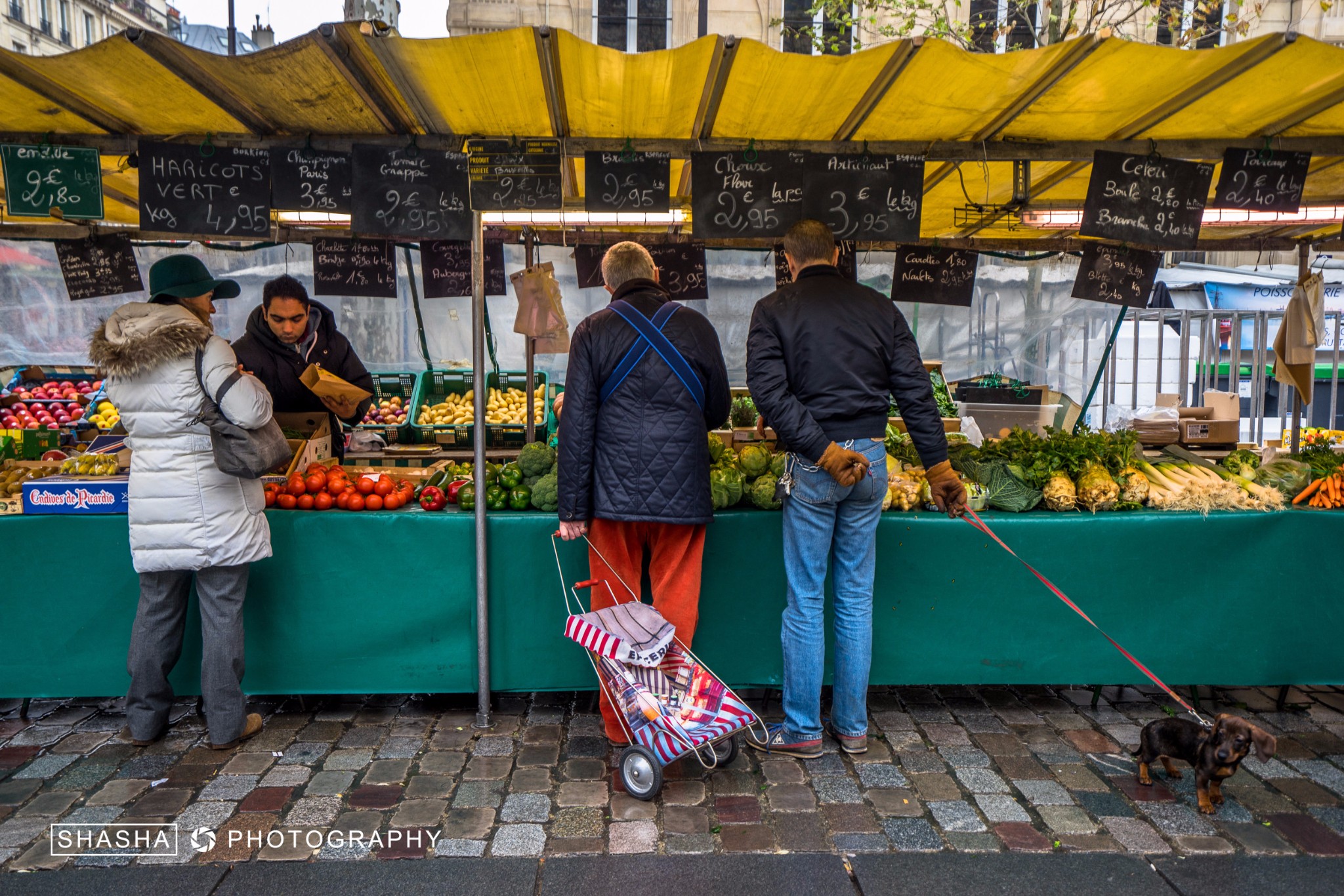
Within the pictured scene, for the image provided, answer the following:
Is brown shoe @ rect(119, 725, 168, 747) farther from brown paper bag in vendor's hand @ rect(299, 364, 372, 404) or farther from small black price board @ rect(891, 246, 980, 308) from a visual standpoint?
small black price board @ rect(891, 246, 980, 308)

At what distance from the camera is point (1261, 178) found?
447 centimetres

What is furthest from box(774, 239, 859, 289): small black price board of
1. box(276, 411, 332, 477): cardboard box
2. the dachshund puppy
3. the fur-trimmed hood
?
the fur-trimmed hood

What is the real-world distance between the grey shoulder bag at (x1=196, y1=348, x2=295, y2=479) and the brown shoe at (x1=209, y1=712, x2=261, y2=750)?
1287 millimetres

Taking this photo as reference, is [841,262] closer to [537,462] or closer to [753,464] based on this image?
[753,464]

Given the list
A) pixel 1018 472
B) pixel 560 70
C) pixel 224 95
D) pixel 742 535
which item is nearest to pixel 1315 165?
pixel 1018 472

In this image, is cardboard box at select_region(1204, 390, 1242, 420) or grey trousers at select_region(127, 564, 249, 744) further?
cardboard box at select_region(1204, 390, 1242, 420)

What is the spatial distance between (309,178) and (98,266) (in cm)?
361

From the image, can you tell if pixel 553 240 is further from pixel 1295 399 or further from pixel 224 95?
pixel 1295 399

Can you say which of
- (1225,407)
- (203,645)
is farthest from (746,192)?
(1225,407)

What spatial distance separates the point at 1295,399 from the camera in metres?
7.01

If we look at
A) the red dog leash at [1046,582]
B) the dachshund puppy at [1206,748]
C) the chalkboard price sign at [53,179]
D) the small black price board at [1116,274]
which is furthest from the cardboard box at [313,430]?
the small black price board at [1116,274]

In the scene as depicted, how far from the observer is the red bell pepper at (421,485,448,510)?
4.37 m

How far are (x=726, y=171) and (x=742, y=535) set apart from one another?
1944 mm

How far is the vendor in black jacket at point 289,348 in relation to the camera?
5.24 m
